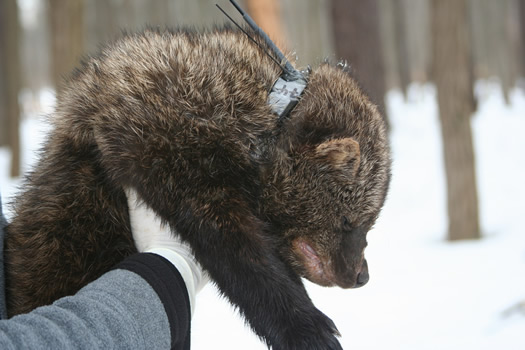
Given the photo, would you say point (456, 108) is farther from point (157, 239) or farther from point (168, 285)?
point (168, 285)

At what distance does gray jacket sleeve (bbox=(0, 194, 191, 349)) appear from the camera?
1311 millimetres

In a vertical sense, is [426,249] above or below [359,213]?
below

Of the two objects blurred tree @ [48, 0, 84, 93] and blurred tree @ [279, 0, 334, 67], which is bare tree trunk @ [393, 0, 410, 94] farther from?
blurred tree @ [48, 0, 84, 93]

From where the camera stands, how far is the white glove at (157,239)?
6.43 ft

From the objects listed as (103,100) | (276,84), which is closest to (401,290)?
(276,84)

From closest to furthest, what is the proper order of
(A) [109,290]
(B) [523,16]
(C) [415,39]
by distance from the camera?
(A) [109,290], (B) [523,16], (C) [415,39]

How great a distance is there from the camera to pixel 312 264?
2.21 metres

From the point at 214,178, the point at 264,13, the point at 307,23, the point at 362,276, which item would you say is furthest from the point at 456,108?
the point at 307,23

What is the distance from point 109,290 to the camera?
155 centimetres

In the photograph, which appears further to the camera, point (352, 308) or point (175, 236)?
point (352, 308)

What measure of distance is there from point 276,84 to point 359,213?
60 centimetres

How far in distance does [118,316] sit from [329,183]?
100 centimetres

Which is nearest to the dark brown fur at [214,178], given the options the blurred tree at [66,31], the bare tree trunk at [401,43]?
the blurred tree at [66,31]

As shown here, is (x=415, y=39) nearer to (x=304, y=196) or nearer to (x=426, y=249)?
(x=426, y=249)
